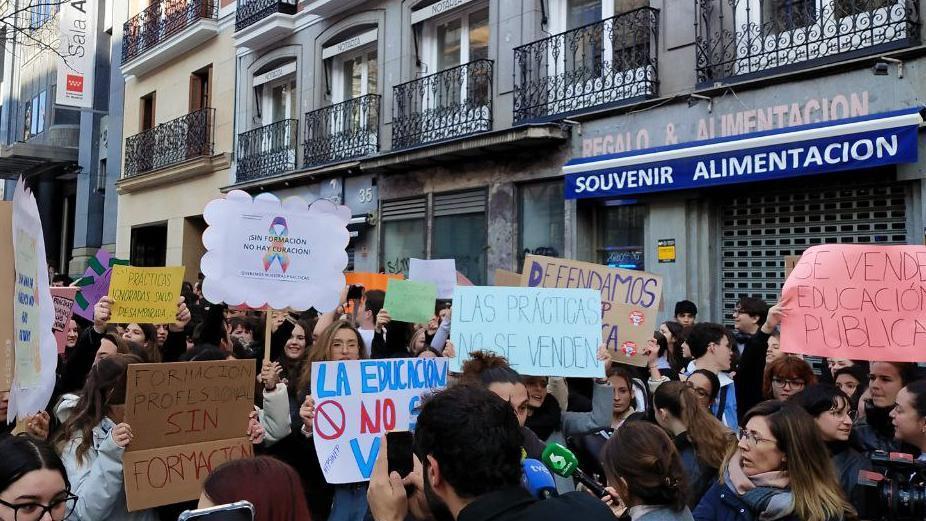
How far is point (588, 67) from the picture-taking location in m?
11.9

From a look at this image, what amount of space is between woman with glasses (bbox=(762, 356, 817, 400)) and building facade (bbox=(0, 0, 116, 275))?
20.6 metres

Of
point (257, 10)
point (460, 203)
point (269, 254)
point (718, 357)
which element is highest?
point (257, 10)

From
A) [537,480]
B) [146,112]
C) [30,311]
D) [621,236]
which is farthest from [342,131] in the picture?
[537,480]

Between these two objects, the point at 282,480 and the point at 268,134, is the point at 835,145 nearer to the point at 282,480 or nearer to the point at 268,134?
the point at 282,480

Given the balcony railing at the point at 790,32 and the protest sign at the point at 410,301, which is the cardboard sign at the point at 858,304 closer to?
the protest sign at the point at 410,301

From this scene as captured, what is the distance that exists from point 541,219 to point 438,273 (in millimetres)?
4294

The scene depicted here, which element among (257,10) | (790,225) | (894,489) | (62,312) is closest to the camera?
(894,489)

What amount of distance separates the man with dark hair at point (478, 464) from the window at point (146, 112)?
74.2 ft

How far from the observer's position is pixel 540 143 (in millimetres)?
12102

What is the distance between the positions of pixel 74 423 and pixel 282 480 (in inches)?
62.6

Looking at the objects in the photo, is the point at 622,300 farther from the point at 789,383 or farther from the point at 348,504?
the point at 348,504

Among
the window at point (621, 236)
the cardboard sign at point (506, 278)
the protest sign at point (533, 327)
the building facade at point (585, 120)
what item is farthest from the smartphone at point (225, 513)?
the window at point (621, 236)

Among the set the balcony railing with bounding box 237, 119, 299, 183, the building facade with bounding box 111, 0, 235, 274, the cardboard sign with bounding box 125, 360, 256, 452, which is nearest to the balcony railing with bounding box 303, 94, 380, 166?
the balcony railing with bounding box 237, 119, 299, 183

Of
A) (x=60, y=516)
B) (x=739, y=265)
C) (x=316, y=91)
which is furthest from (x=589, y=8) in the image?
(x=60, y=516)
